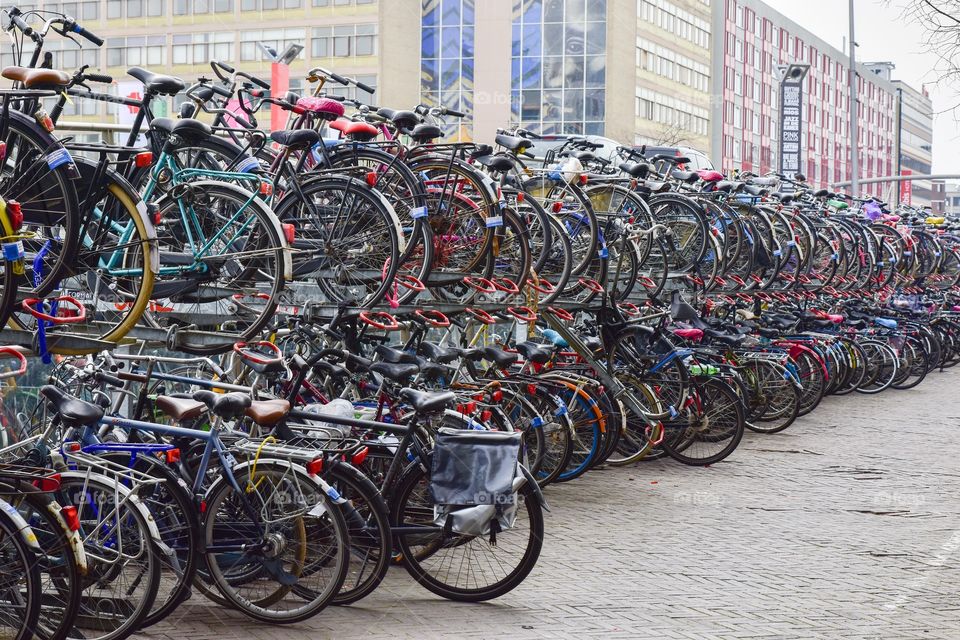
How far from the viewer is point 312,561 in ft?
20.1

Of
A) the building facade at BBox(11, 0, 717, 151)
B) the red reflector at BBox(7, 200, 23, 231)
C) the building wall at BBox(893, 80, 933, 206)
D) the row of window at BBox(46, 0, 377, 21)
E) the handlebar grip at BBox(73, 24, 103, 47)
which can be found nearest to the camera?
the red reflector at BBox(7, 200, 23, 231)

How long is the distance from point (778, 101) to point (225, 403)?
79.0 meters

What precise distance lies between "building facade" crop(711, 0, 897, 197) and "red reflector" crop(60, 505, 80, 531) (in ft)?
226

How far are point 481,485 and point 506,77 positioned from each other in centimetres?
5699

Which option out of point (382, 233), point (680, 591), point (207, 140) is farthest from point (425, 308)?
point (680, 591)

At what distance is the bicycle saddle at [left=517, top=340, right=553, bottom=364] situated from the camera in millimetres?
9102

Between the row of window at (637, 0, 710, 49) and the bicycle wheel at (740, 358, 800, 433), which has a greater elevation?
the row of window at (637, 0, 710, 49)

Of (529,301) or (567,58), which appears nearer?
(529,301)

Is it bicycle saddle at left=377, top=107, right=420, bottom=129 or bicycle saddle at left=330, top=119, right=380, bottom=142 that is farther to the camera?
bicycle saddle at left=377, top=107, right=420, bottom=129

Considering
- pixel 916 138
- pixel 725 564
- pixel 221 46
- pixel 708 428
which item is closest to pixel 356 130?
pixel 725 564

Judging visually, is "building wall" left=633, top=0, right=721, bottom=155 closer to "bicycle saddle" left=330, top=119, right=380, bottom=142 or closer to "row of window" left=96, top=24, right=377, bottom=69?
"row of window" left=96, top=24, right=377, bottom=69

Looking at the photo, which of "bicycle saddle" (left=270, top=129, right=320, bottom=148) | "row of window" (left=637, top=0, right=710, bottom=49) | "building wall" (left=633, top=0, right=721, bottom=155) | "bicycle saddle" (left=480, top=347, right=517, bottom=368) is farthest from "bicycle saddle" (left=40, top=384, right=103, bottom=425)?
"row of window" (left=637, top=0, right=710, bottom=49)

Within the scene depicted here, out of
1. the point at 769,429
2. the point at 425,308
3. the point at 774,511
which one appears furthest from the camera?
the point at 769,429

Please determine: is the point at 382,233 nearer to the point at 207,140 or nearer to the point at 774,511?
the point at 207,140
